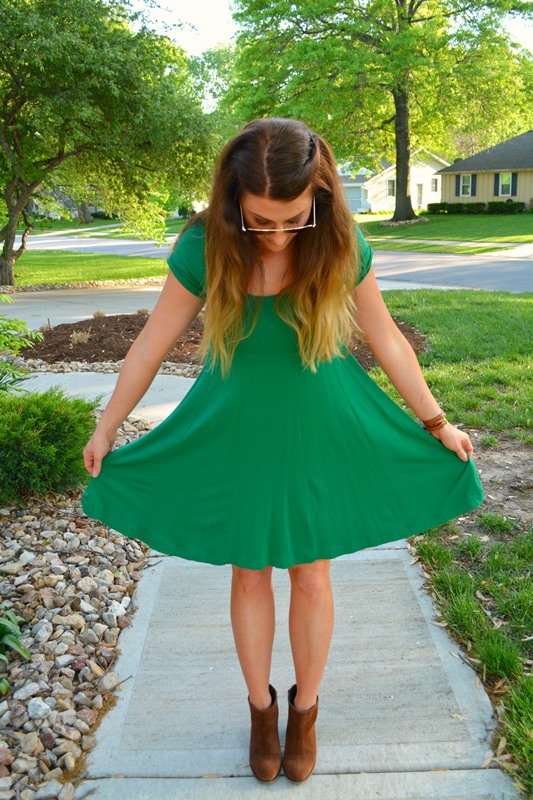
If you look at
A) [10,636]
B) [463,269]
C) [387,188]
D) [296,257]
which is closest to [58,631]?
[10,636]

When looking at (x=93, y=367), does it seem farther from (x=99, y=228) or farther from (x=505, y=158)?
(x=99, y=228)

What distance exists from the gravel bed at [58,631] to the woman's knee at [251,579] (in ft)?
2.47

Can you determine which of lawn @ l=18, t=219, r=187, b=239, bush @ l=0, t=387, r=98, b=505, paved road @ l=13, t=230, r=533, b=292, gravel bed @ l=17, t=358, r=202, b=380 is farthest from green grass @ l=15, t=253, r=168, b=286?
lawn @ l=18, t=219, r=187, b=239

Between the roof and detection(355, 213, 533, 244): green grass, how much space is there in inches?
181

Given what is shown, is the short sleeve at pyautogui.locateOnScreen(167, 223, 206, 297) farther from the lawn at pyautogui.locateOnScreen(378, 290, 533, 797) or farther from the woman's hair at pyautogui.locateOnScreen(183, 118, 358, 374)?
the lawn at pyautogui.locateOnScreen(378, 290, 533, 797)

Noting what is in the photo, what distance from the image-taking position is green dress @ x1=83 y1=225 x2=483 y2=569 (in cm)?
204

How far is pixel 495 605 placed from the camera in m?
3.06

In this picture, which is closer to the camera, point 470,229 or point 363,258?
point 363,258

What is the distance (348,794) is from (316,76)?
28.3 metres

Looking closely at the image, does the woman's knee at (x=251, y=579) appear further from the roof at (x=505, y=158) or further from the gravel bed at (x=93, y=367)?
the roof at (x=505, y=158)

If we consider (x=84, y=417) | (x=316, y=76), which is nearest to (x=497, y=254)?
(x=316, y=76)

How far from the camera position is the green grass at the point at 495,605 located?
2354 millimetres

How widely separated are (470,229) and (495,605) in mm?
29735

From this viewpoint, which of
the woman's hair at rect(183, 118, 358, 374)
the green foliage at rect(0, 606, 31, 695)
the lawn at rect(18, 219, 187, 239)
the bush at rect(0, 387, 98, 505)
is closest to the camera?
the woman's hair at rect(183, 118, 358, 374)
